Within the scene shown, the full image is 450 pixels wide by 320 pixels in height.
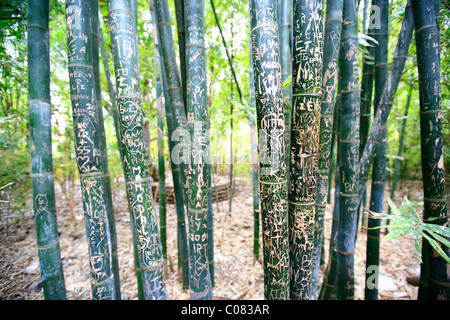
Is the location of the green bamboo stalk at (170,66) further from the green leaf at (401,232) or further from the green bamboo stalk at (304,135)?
the green leaf at (401,232)

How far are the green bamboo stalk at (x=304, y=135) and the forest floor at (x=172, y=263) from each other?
1.58m

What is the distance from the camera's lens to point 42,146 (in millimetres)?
1002

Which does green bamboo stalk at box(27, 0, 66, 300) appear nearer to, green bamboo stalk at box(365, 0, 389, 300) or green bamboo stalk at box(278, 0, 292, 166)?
green bamboo stalk at box(278, 0, 292, 166)

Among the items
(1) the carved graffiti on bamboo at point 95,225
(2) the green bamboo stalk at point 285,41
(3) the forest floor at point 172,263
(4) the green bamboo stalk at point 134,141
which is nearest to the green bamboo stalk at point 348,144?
(2) the green bamboo stalk at point 285,41

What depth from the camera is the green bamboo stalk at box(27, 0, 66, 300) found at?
3.11 feet

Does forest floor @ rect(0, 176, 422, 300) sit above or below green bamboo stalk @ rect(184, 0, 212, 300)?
below

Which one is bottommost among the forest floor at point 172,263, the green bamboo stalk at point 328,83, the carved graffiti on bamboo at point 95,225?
the forest floor at point 172,263

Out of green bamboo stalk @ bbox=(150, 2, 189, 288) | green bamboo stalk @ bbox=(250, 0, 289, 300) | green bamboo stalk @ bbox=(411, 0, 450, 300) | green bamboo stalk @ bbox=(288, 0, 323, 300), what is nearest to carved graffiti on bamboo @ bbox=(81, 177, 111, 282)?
green bamboo stalk @ bbox=(150, 2, 189, 288)

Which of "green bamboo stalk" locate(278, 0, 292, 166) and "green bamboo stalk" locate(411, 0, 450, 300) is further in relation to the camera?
"green bamboo stalk" locate(278, 0, 292, 166)

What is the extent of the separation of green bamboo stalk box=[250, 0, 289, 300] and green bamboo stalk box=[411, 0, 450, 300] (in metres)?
0.88

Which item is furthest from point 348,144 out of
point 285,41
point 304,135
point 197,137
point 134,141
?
point 134,141

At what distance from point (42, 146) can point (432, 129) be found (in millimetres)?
2039

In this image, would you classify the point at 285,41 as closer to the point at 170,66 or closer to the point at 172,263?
the point at 170,66

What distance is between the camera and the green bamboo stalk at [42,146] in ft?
3.11
